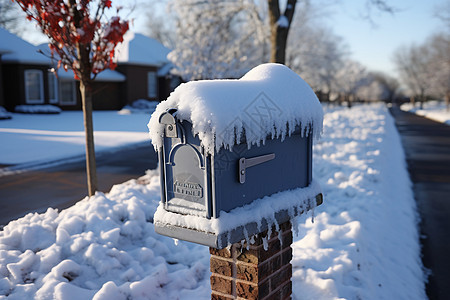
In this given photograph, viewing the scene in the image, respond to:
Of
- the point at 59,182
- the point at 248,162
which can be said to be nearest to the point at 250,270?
the point at 248,162

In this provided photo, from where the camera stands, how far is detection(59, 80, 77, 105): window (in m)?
30.1

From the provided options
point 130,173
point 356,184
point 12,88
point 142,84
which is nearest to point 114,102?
point 142,84

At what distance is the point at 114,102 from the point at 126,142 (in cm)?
1967

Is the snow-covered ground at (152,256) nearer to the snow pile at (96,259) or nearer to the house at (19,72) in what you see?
the snow pile at (96,259)

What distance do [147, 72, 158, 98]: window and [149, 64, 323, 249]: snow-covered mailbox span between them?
1302 inches

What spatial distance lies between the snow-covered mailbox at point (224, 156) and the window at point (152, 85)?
3308 centimetres

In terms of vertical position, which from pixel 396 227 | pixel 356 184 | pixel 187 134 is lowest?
pixel 396 227

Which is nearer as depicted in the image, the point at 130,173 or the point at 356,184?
the point at 356,184

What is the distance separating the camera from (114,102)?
3338 cm

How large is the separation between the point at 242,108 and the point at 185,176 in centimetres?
53

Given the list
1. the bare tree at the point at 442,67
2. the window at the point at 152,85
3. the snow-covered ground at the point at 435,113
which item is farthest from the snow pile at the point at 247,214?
the bare tree at the point at 442,67

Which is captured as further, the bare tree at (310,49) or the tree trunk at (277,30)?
the bare tree at (310,49)

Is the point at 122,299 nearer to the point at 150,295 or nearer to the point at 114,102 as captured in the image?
the point at 150,295

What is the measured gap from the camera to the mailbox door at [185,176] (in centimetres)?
229
